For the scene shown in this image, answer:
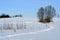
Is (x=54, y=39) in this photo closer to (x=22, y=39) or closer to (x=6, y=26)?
(x=22, y=39)

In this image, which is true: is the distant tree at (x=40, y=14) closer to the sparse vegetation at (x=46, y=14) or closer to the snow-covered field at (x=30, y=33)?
the sparse vegetation at (x=46, y=14)

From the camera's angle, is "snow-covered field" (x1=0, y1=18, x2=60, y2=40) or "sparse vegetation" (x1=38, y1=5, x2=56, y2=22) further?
"sparse vegetation" (x1=38, y1=5, x2=56, y2=22)

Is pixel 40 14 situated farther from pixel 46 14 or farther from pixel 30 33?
pixel 30 33

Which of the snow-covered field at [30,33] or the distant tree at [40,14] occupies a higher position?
the distant tree at [40,14]

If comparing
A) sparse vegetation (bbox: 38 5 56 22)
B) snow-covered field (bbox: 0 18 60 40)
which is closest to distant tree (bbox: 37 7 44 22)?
sparse vegetation (bbox: 38 5 56 22)

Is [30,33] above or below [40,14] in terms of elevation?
below

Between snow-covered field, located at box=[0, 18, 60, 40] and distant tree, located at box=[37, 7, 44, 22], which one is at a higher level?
distant tree, located at box=[37, 7, 44, 22]

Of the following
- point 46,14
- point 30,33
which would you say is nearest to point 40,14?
point 46,14

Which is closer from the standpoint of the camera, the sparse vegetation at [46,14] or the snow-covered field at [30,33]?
the snow-covered field at [30,33]

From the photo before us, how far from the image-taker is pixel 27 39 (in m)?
5.29

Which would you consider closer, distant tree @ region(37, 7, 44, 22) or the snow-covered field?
the snow-covered field

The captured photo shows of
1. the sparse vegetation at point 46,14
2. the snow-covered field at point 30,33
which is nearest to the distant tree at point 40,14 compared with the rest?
the sparse vegetation at point 46,14

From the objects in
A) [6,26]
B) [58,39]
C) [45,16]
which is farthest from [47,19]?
[58,39]

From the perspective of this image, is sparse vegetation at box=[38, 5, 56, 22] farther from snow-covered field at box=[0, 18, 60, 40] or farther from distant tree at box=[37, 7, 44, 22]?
snow-covered field at box=[0, 18, 60, 40]
